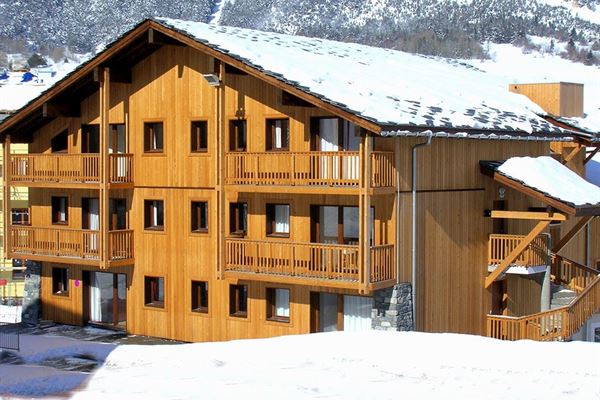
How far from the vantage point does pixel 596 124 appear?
36969 millimetres

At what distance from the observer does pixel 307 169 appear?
2659 cm

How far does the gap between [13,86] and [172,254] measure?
111 ft

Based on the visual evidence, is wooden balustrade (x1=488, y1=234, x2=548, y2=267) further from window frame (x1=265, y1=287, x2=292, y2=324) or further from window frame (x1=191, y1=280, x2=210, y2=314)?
window frame (x1=191, y1=280, x2=210, y2=314)

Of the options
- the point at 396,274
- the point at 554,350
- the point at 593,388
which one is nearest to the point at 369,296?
the point at 396,274

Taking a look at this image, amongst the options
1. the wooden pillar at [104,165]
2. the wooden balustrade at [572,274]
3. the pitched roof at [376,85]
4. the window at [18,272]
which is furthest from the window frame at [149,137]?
the window at [18,272]

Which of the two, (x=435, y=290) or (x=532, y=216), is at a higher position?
(x=532, y=216)

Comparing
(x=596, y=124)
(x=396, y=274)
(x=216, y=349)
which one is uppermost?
(x=596, y=124)

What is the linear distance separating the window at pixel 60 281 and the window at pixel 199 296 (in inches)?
221

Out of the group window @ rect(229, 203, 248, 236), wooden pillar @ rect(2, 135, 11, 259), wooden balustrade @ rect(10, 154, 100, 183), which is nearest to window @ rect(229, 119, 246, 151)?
window @ rect(229, 203, 248, 236)

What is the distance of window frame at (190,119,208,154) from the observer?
98.1ft

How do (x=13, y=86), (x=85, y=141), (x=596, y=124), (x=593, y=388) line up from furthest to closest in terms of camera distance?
(x=13, y=86) → (x=596, y=124) → (x=85, y=141) → (x=593, y=388)

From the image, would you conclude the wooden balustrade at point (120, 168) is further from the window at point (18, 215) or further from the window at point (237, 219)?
the window at point (18, 215)

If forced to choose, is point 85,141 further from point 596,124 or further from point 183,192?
point 596,124

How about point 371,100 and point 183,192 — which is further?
point 183,192
